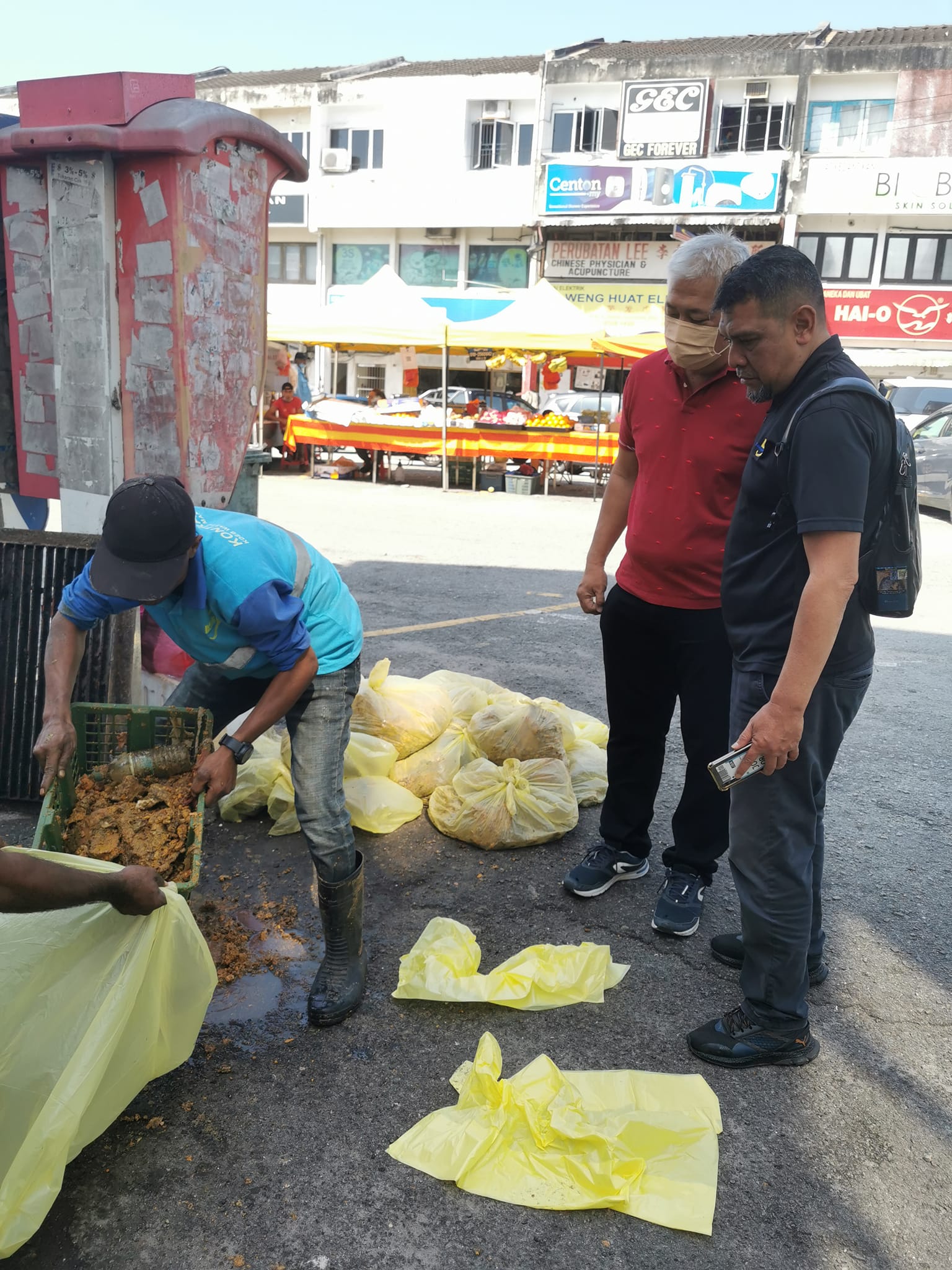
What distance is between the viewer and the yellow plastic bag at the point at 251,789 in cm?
379

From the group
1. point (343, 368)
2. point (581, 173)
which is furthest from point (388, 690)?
point (343, 368)

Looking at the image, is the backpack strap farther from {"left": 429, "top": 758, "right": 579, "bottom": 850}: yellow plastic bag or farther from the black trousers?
{"left": 429, "top": 758, "right": 579, "bottom": 850}: yellow plastic bag

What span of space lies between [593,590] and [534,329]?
38.9 ft

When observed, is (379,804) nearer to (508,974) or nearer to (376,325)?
(508,974)

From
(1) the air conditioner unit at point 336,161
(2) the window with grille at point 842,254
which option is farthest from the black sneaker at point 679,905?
(1) the air conditioner unit at point 336,161

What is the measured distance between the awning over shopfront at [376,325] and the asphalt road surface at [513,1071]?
39.2ft

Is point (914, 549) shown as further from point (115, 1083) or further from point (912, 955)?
point (115, 1083)

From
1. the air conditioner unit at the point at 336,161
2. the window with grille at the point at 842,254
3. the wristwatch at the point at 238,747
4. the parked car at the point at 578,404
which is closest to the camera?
the wristwatch at the point at 238,747

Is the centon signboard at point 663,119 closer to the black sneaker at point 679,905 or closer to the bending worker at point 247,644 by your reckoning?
the black sneaker at point 679,905

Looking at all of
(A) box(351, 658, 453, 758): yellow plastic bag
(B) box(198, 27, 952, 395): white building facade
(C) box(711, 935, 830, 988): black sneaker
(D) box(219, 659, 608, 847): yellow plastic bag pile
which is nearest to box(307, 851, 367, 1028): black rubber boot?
(D) box(219, 659, 608, 847): yellow plastic bag pile

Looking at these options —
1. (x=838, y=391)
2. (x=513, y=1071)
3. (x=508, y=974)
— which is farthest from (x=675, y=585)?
(x=513, y=1071)

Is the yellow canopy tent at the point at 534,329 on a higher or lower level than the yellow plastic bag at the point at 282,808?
higher

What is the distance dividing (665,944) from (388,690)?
1.68 metres

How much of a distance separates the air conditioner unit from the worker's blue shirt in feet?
101
